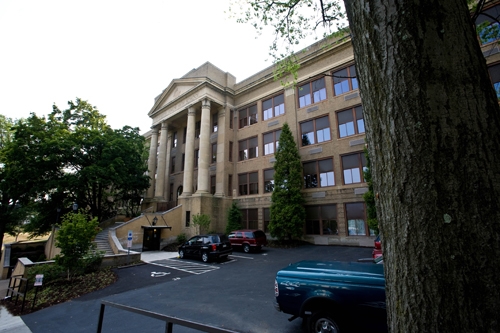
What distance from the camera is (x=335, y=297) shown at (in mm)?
4387

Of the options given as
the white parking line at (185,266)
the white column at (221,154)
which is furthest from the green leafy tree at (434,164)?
the white column at (221,154)

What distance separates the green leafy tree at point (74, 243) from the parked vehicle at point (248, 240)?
969 cm

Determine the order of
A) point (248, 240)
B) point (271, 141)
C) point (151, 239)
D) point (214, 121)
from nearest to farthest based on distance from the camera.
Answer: point (248, 240) → point (151, 239) → point (271, 141) → point (214, 121)

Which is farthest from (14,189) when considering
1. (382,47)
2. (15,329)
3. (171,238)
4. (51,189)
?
(382,47)

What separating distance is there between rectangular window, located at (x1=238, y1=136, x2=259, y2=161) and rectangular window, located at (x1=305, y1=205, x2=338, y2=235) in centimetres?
868

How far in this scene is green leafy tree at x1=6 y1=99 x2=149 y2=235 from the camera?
74.1 ft

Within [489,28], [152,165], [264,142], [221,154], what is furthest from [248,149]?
[489,28]

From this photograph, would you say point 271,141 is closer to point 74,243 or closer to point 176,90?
point 176,90

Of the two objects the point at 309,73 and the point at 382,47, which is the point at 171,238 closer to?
the point at 309,73

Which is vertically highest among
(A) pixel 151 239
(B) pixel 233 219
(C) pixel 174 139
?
(C) pixel 174 139

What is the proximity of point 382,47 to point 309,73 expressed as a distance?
962 inches

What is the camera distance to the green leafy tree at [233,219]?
24.7 metres

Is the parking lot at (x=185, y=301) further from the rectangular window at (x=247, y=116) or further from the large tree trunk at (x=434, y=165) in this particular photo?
the rectangular window at (x=247, y=116)

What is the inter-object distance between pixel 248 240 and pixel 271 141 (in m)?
11.3
